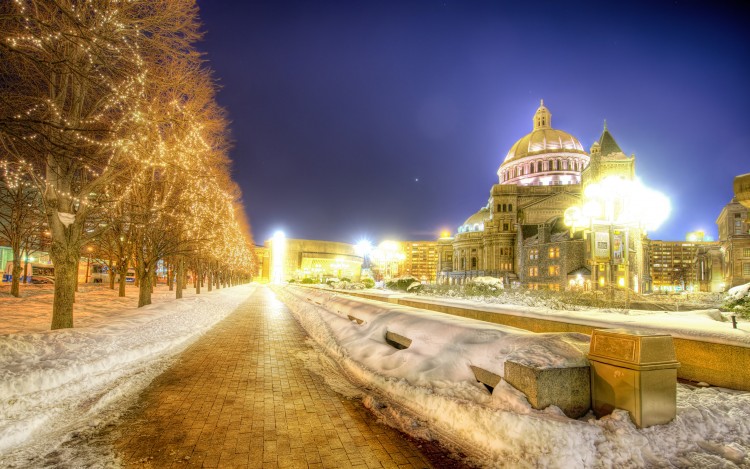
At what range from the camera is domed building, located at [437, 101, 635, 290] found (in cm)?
5491

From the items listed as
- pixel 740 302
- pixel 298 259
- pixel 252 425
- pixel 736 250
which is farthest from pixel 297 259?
pixel 252 425

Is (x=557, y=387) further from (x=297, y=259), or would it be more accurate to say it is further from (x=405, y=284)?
(x=297, y=259)

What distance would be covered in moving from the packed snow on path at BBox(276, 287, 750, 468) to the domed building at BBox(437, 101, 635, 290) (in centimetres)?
4153

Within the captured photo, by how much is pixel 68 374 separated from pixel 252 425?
446 cm

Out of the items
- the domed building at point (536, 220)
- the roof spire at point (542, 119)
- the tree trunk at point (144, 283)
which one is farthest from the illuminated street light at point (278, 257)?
the tree trunk at point (144, 283)

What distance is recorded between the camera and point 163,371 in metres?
8.12

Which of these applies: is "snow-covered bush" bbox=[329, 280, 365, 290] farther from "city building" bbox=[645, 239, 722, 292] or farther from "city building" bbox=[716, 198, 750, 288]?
"city building" bbox=[645, 239, 722, 292]

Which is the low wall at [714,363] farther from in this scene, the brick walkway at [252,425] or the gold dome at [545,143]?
the gold dome at [545,143]

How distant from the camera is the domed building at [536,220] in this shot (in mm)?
54906

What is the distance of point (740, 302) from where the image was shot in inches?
452

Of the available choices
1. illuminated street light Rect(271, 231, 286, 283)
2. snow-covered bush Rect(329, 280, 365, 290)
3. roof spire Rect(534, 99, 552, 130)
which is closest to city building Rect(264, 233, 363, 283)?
illuminated street light Rect(271, 231, 286, 283)

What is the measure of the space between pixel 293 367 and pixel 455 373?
432 centimetres

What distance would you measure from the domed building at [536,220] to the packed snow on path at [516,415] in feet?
136

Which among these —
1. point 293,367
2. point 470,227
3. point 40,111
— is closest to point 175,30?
point 40,111
